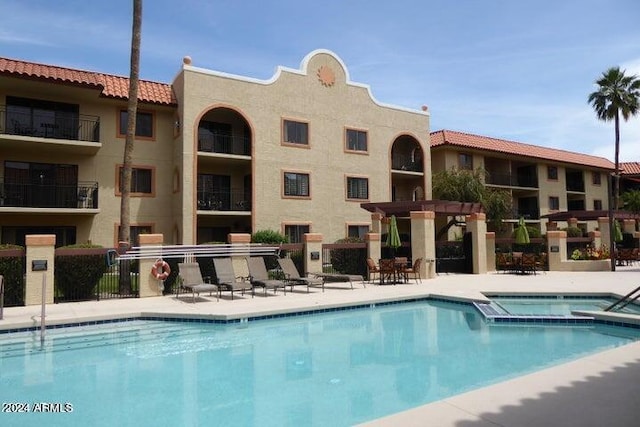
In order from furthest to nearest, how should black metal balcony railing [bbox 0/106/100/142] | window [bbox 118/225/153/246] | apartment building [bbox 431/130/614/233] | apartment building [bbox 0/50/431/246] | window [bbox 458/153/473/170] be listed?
1. window [bbox 458/153/473/170]
2. apartment building [bbox 431/130/614/233]
3. window [bbox 118/225/153/246]
4. apartment building [bbox 0/50/431/246]
5. black metal balcony railing [bbox 0/106/100/142]

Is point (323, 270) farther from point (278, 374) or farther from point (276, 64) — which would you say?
point (276, 64)

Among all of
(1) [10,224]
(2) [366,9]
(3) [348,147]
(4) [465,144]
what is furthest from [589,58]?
(1) [10,224]

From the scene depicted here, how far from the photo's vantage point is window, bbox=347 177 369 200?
90.8 feet

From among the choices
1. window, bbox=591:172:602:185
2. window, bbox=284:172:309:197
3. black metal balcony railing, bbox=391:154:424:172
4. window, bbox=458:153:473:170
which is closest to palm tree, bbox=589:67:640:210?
window, bbox=591:172:602:185

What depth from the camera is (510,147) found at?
37.8 metres

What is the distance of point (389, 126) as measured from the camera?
2952 centimetres

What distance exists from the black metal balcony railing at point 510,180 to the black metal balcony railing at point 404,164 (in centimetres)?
806

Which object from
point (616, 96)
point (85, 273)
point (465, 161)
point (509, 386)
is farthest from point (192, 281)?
point (616, 96)

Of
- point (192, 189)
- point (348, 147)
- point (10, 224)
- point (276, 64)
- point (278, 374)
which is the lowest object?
point (278, 374)

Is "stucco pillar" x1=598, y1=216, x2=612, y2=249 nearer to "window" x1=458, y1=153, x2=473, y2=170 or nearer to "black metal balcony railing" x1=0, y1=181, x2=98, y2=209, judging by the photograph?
"window" x1=458, y1=153, x2=473, y2=170

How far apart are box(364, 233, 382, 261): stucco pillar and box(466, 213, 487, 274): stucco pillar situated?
5.30 meters

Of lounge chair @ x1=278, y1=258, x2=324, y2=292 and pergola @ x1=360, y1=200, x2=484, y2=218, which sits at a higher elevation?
pergola @ x1=360, y1=200, x2=484, y2=218

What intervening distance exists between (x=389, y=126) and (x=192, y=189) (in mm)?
13745

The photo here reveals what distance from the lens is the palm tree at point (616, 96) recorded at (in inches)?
1471
